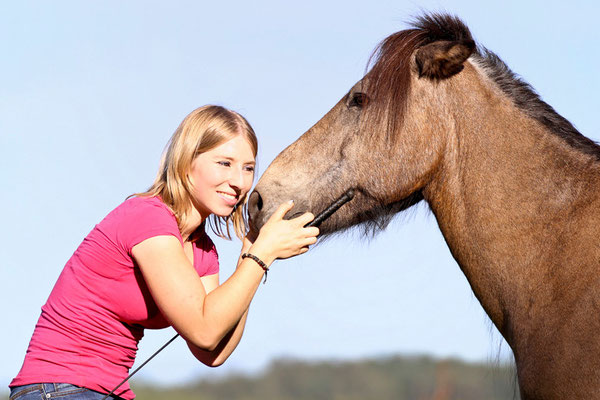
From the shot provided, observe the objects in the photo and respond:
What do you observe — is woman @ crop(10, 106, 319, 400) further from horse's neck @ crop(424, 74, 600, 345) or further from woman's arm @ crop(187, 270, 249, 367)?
horse's neck @ crop(424, 74, 600, 345)

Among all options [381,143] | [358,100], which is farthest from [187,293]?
[358,100]

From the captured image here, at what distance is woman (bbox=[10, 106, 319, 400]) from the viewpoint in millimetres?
3115

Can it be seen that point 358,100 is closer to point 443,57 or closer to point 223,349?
point 443,57

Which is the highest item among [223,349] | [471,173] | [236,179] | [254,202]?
[236,179]

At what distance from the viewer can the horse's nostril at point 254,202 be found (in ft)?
12.5

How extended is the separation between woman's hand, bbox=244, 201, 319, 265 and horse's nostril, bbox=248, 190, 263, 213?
28cm

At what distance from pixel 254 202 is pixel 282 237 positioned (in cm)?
53

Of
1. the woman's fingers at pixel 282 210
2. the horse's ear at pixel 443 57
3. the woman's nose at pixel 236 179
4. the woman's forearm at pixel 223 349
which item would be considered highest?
the horse's ear at pixel 443 57

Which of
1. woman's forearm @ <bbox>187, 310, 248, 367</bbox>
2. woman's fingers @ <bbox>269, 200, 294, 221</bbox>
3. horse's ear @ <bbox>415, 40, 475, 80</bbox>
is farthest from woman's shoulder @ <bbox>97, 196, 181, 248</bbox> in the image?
horse's ear @ <bbox>415, 40, 475, 80</bbox>

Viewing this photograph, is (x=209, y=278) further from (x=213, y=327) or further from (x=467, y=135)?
(x=467, y=135)

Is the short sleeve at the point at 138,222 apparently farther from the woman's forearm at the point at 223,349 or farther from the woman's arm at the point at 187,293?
the woman's forearm at the point at 223,349

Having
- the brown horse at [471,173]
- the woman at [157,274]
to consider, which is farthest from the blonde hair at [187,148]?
the brown horse at [471,173]

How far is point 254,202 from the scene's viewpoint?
3816mm

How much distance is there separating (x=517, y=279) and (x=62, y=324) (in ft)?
7.25
